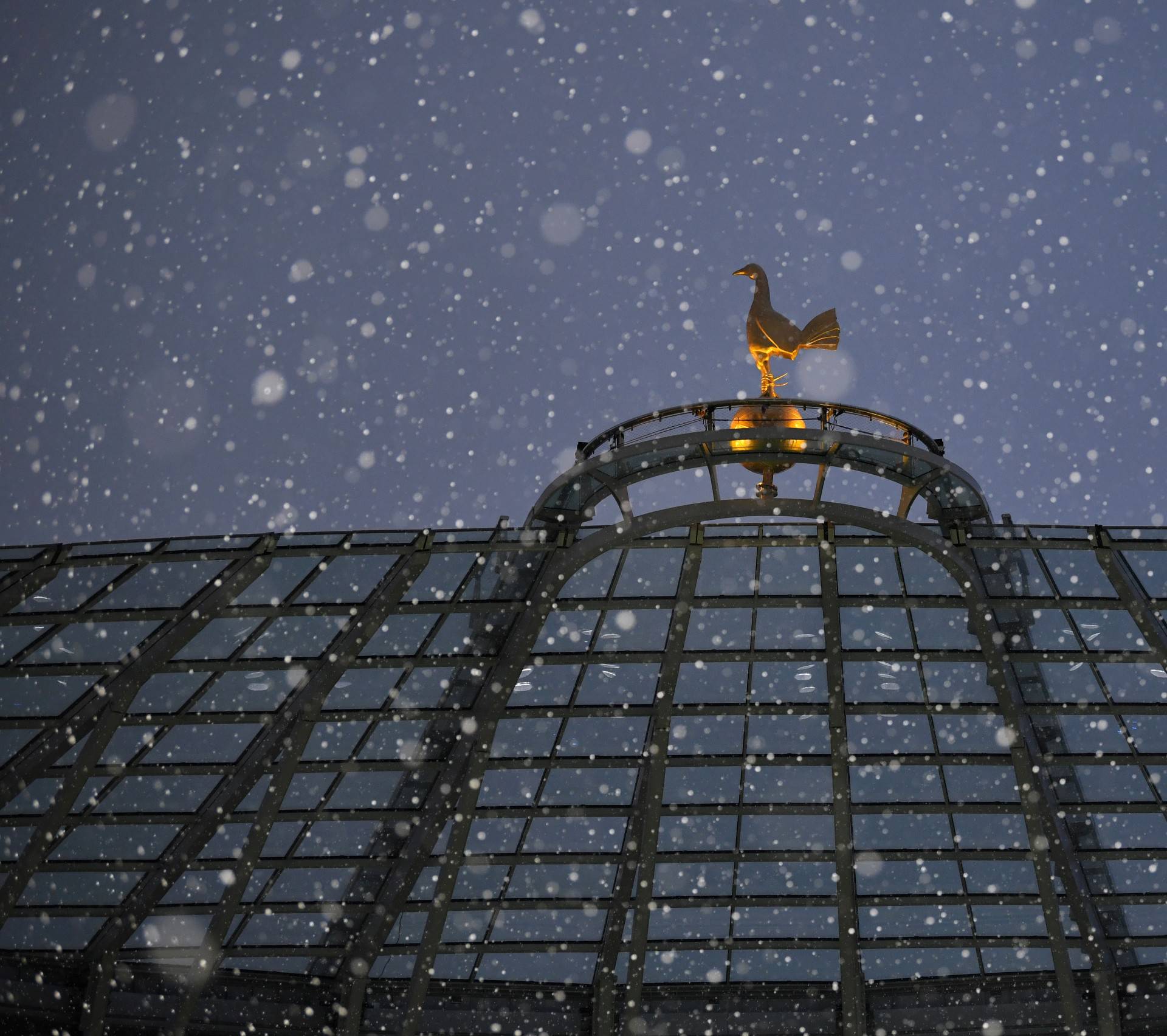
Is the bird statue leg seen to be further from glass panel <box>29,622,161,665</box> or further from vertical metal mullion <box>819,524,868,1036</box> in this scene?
glass panel <box>29,622,161,665</box>

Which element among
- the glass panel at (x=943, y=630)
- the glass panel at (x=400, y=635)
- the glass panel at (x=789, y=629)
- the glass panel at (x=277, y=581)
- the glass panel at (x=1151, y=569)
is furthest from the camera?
the glass panel at (x=789, y=629)

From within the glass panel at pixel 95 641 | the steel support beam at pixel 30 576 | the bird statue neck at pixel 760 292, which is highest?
the bird statue neck at pixel 760 292

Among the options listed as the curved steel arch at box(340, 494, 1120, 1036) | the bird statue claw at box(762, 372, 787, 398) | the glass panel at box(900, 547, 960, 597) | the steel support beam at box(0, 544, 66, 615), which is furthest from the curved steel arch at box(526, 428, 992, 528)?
the steel support beam at box(0, 544, 66, 615)

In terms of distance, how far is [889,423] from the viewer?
20.6 metres

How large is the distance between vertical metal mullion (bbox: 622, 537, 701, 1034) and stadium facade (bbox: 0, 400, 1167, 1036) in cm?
10

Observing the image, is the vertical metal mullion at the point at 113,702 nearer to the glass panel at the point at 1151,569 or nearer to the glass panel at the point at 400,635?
the glass panel at the point at 400,635

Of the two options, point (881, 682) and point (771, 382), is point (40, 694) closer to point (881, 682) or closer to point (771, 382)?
point (771, 382)

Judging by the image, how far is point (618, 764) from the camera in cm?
2639

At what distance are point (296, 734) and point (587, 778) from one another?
281 inches

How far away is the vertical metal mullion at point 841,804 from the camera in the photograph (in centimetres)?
2297

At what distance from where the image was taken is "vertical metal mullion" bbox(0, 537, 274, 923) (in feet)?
70.1

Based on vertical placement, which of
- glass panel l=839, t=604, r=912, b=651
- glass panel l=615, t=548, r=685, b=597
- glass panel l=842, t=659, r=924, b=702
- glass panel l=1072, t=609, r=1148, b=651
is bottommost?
glass panel l=1072, t=609, r=1148, b=651

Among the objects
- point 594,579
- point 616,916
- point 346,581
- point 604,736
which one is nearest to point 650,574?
point 594,579

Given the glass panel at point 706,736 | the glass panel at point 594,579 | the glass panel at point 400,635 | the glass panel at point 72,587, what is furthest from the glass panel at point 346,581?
the glass panel at point 706,736
